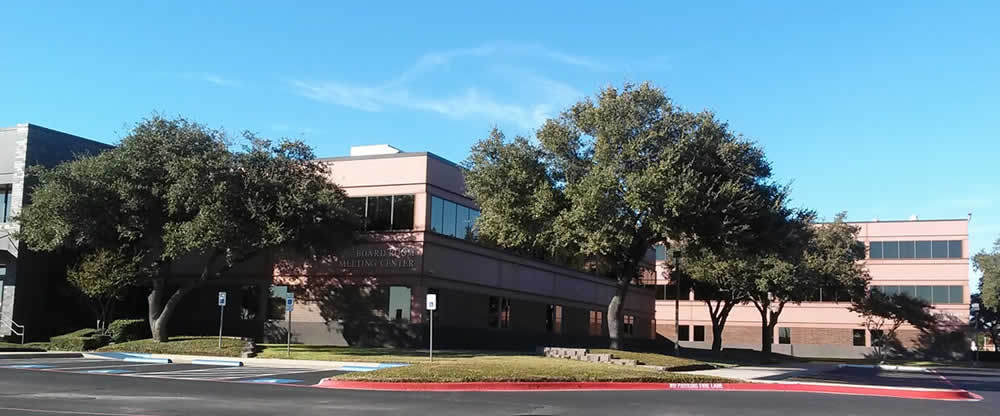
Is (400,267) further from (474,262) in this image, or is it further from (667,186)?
(667,186)

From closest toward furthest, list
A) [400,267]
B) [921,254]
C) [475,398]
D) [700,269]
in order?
[475,398] → [400,267] → [700,269] → [921,254]

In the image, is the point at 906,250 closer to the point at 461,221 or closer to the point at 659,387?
the point at 461,221

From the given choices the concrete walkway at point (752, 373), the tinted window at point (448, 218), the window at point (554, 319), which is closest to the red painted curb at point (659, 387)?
the concrete walkway at point (752, 373)

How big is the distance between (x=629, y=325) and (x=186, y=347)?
3599 cm

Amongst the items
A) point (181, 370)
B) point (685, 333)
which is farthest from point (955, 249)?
point (181, 370)

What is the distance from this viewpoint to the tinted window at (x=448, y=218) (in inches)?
1577

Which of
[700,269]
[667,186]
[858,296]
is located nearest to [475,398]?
[667,186]

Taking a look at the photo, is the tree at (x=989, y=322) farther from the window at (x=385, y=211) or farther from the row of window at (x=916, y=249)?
the window at (x=385, y=211)

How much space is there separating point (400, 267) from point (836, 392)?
20744 millimetres

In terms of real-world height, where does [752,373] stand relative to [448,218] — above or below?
below

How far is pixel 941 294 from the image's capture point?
73.8m

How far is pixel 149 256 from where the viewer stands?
38.3 meters

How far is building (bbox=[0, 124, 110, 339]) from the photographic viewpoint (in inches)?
1478

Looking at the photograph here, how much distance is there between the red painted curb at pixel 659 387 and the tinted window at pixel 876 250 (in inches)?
2309
